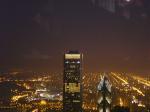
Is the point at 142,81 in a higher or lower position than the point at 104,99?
higher

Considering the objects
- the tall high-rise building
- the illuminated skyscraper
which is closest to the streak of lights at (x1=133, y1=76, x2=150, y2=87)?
the tall high-rise building

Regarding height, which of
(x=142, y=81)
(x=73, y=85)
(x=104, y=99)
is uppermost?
(x=142, y=81)

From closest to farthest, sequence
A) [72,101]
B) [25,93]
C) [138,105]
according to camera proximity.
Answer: [72,101]
[138,105]
[25,93]

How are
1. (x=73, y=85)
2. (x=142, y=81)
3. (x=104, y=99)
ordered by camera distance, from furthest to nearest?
(x=142, y=81) < (x=73, y=85) < (x=104, y=99)

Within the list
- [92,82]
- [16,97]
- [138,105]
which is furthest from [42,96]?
[138,105]

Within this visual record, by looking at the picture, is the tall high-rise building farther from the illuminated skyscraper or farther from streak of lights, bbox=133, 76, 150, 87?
streak of lights, bbox=133, 76, 150, 87

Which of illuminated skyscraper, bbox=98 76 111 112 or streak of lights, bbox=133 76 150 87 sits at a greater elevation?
streak of lights, bbox=133 76 150 87

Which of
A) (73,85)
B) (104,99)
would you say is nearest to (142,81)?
(73,85)

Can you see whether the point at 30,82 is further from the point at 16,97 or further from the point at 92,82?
the point at 92,82

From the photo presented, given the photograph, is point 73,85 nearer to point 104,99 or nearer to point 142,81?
point 104,99
